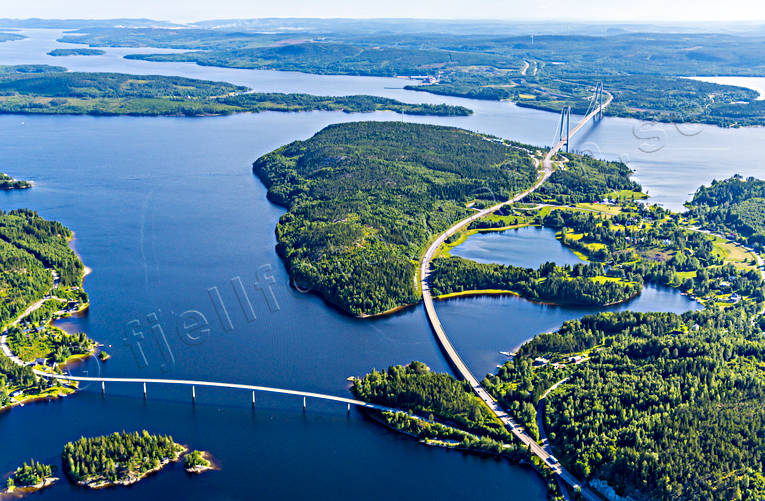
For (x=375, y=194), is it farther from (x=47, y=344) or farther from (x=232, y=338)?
(x=47, y=344)

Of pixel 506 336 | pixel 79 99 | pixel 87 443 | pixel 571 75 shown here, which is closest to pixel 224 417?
pixel 87 443

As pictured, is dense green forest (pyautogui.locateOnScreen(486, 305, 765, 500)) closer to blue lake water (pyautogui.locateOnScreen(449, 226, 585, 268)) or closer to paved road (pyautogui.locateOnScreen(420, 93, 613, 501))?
paved road (pyautogui.locateOnScreen(420, 93, 613, 501))

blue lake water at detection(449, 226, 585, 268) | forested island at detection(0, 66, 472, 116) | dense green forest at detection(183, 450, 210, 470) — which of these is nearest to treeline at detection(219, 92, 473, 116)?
forested island at detection(0, 66, 472, 116)

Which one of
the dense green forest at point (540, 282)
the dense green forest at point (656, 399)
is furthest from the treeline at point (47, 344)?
the dense green forest at point (656, 399)

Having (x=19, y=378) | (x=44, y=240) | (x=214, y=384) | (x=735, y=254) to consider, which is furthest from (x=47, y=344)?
(x=735, y=254)

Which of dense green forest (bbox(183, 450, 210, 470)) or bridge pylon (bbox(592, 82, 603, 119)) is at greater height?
bridge pylon (bbox(592, 82, 603, 119))

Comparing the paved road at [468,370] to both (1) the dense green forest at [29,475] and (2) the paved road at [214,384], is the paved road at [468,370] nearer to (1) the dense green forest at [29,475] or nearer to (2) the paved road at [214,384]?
(2) the paved road at [214,384]
